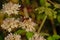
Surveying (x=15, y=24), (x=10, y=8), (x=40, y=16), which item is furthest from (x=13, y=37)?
(x=40, y=16)

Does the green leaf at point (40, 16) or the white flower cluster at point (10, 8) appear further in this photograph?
the green leaf at point (40, 16)

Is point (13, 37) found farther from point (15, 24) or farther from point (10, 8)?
point (10, 8)

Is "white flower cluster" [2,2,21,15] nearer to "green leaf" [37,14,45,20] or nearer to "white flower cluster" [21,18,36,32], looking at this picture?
"white flower cluster" [21,18,36,32]

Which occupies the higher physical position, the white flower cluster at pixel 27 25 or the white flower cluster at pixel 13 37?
the white flower cluster at pixel 27 25

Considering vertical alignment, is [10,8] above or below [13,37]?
above

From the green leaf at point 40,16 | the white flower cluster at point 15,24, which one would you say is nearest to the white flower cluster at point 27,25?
the white flower cluster at point 15,24

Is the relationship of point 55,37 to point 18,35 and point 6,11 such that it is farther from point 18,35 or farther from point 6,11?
point 6,11

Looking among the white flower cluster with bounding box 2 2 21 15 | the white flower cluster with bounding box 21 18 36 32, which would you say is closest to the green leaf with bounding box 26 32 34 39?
the white flower cluster with bounding box 21 18 36 32

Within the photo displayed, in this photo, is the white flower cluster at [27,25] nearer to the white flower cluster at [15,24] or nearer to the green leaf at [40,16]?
the white flower cluster at [15,24]

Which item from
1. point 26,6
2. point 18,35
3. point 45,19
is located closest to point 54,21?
point 45,19
